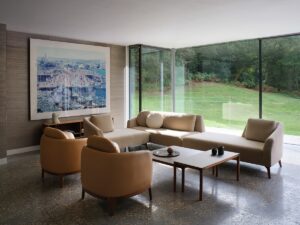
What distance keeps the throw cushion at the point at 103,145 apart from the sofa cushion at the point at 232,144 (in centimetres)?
224

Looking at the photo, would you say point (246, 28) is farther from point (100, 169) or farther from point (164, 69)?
point (100, 169)

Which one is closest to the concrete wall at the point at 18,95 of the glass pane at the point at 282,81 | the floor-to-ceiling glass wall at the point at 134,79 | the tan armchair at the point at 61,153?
the tan armchair at the point at 61,153

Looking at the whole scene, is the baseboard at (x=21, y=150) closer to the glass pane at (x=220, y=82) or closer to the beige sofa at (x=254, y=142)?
the beige sofa at (x=254, y=142)

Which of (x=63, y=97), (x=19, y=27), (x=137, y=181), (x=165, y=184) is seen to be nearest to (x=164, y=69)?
(x=63, y=97)

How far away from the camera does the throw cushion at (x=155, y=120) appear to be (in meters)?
6.29

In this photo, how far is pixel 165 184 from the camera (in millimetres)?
3949

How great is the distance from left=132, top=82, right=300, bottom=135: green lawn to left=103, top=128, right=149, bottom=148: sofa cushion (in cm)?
208

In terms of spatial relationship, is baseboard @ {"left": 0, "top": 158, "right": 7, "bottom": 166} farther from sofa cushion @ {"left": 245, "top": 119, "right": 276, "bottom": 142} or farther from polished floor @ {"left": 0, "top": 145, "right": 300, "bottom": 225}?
sofa cushion @ {"left": 245, "top": 119, "right": 276, "bottom": 142}

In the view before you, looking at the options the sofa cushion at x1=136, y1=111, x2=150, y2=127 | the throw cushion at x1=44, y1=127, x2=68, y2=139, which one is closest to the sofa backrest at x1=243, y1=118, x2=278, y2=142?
the sofa cushion at x1=136, y1=111, x2=150, y2=127

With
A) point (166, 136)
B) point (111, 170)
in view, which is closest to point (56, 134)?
point (111, 170)

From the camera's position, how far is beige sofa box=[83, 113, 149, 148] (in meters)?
5.31

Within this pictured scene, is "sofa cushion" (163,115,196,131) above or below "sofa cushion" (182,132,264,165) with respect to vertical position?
above

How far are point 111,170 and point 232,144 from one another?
2.43 m

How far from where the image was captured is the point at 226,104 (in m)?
7.62
